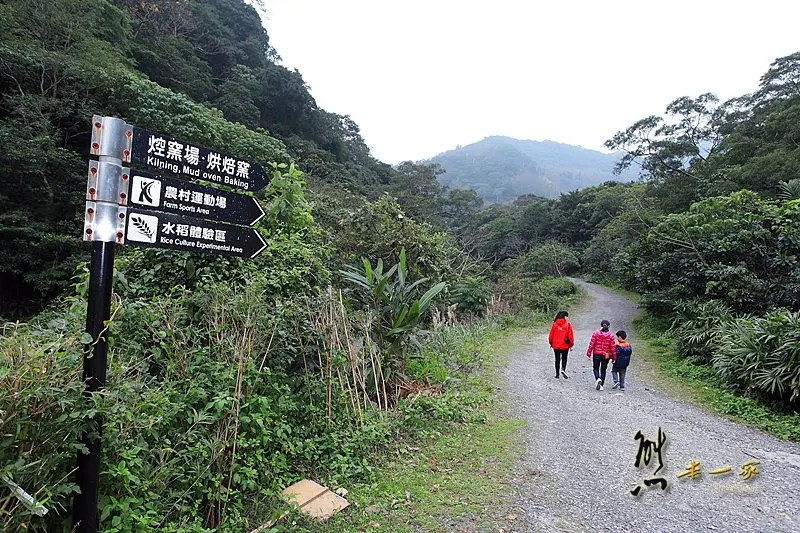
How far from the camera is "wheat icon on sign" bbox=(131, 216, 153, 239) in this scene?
7.43 feet

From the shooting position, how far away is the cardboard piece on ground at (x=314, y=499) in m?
3.13

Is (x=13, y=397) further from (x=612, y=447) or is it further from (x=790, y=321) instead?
(x=790, y=321)

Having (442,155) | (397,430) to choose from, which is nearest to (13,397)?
(397,430)

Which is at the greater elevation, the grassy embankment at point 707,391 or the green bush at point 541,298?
the green bush at point 541,298

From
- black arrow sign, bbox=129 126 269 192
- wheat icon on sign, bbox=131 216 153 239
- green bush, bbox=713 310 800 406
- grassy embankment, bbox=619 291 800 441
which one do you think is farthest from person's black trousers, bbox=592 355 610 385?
wheat icon on sign, bbox=131 216 153 239

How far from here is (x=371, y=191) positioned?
31.0m

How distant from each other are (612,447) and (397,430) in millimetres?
2330

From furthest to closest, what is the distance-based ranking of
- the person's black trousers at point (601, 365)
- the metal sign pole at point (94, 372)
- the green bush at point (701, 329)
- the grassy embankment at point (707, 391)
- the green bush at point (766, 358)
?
the green bush at point (701, 329), the person's black trousers at point (601, 365), the green bush at point (766, 358), the grassy embankment at point (707, 391), the metal sign pole at point (94, 372)

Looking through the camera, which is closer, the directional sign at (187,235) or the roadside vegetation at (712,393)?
the directional sign at (187,235)

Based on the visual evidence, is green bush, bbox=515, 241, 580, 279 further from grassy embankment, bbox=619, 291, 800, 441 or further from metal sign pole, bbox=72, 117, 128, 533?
metal sign pole, bbox=72, 117, 128, 533

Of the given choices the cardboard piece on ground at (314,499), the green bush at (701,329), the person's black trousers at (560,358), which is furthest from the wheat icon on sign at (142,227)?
the green bush at (701,329)

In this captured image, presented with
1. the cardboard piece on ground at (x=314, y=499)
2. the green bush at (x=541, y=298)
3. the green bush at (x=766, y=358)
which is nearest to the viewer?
the cardboard piece on ground at (x=314, y=499)

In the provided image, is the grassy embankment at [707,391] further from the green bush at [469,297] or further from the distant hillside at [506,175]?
the distant hillside at [506,175]

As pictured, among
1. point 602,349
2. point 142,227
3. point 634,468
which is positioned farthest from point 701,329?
point 142,227
